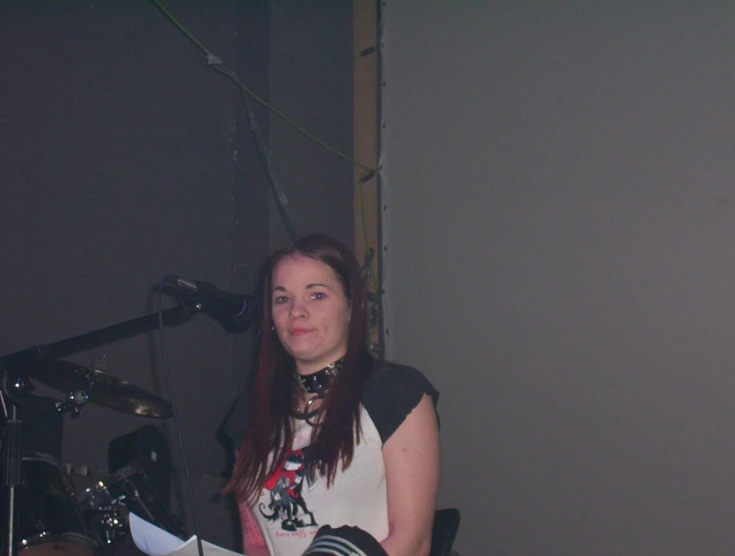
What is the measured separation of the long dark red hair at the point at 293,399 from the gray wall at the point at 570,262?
2.22 ft

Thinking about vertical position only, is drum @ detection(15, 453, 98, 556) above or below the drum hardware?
below

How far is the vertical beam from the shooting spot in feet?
7.93

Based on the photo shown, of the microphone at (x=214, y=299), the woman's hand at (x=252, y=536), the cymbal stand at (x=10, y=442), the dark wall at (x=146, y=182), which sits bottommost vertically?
the woman's hand at (x=252, y=536)

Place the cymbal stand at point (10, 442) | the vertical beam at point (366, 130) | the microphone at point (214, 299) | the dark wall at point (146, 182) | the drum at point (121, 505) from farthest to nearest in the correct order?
the vertical beam at point (366, 130) < the dark wall at point (146, 182) < the drum at point (121, 505) < the microphone at point (214, 299) < the cymbal stand at point (10, 442)

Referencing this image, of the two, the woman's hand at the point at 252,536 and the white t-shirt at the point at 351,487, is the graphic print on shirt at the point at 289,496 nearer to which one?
the white t-shirt at the point at 351,487

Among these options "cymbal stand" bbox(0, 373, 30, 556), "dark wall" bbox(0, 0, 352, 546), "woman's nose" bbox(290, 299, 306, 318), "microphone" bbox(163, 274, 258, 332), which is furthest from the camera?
"dark wall" bbox(0, 0, 352, 546)

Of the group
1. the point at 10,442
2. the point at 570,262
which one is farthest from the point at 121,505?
the point at 570,262

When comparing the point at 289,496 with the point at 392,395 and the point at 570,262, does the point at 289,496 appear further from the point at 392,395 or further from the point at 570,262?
the point at 570,262

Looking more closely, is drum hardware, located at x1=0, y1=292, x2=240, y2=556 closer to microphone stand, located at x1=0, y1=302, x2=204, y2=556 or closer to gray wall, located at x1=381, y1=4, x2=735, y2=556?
microphone stand, located at x1=0, y1=302, x2=204, y2=556

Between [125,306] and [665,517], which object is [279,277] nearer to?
[125,306]

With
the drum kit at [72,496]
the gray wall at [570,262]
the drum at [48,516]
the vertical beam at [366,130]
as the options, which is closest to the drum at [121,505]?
the drum kit at [72,496]

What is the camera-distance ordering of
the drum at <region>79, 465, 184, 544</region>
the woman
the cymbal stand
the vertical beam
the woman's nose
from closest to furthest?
the cymbal stand, the woman, the woman's nose, the drum at <region>79, 465, 184, 544</region>, the vertical beam

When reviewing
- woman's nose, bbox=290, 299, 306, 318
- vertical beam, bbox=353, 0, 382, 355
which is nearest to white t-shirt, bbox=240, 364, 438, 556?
woman's nose, bbox=290, 299, 306, 318

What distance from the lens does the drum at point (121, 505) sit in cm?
153
